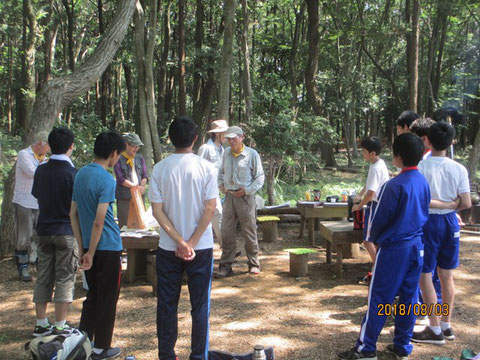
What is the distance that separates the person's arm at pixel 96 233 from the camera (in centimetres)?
355

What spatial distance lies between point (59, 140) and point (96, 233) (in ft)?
3.26

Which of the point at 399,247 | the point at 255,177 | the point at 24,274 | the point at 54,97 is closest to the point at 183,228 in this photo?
the point at 399,247

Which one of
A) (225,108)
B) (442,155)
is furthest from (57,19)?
(442,155)

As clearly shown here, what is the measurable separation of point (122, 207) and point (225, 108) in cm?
431

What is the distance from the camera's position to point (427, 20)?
74.5 feet

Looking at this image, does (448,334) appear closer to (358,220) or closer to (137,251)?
(358,220)

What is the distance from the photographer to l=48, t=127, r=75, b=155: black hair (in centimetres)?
399

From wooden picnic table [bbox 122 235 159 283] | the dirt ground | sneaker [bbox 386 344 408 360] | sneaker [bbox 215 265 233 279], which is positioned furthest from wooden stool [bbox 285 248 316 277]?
sneaker [bbox 386 344 408 360]

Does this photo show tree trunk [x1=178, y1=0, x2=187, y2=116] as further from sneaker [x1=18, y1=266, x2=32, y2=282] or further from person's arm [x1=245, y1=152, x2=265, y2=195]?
sneaker [x1=18, y1=266, x2=32, y2=282]

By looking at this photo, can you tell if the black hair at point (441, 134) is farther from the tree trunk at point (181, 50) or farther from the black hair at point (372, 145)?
the tree trunk at point (181, 50)

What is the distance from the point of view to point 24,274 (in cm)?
614

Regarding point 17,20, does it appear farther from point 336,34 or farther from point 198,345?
point 198,345
